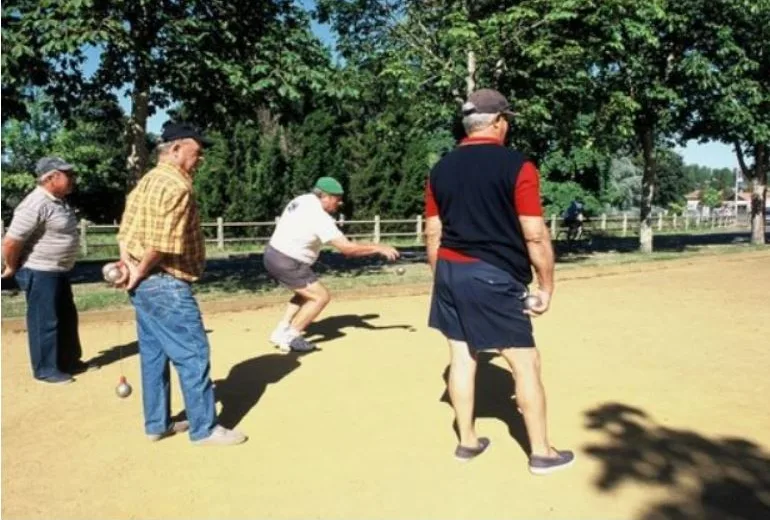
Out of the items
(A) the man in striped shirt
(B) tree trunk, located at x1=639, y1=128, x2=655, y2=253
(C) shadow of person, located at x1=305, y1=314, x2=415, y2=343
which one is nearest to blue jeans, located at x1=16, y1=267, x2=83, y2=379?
(A) the man in striped shirt

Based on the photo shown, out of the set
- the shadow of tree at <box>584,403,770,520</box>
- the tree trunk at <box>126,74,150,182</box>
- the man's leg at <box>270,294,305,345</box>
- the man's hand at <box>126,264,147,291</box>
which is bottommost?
the shadow of tree at <box>584,403,770,520</box>

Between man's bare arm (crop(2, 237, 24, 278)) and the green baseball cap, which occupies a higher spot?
the green baseball cap

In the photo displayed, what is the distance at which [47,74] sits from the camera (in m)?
11.8

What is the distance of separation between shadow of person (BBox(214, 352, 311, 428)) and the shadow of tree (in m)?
2.37

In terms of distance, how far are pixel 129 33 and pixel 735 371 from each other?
9.13m

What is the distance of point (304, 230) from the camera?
6.70 metres

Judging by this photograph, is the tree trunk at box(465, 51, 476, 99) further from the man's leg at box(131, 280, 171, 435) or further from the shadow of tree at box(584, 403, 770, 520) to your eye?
the man's leg at box(131, 280, 171, 435)

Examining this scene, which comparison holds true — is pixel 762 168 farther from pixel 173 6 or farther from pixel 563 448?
pixel 563 448

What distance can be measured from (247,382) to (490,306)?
278cm

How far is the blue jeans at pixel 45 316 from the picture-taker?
5844 mm

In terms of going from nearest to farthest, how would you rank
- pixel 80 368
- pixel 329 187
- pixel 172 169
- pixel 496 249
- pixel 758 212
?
pixel 496 249
pixel 172 169
pixel 80 368
pixel 329 187
pixel 758 212

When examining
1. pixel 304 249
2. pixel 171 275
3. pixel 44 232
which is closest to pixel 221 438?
pixel 171 275

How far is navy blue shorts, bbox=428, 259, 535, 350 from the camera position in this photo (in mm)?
3820

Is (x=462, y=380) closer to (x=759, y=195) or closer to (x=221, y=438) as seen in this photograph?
(x=221, y=438)
